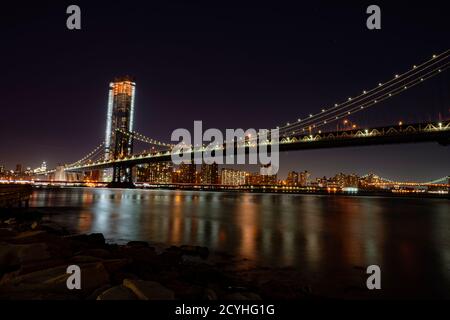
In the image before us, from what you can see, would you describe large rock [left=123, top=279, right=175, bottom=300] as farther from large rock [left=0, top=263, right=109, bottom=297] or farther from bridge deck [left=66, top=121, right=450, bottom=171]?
bridge deck [left=66, top=121, right=450, bottom=171]

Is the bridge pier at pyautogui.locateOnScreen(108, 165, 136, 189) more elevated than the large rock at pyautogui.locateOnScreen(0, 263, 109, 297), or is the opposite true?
the bridge pier at pyautogui.locateOnScreen(108, 165, 136, 189)

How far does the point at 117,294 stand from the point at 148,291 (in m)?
0.38

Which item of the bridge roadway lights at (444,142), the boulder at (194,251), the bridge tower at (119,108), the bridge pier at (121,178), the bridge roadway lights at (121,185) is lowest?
the boulder at (194,251)

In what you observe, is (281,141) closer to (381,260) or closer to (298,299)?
(381,260)

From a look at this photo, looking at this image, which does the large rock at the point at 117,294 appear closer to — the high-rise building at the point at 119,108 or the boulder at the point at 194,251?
the boulder at the point at 194,251

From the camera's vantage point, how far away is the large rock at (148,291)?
4.16 metres

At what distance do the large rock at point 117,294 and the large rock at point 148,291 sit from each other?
0.07 metres

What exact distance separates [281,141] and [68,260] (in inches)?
1905

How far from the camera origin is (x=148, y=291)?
14.0 feet

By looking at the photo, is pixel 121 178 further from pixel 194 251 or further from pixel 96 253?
pixel 96 253

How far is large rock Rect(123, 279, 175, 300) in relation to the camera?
13.7 ft

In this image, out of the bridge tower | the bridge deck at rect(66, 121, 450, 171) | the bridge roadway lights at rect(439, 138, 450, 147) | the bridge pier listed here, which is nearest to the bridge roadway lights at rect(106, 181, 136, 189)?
the bridge pier

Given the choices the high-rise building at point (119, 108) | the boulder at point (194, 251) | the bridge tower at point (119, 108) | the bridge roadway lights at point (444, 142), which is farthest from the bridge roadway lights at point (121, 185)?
the boulder at point (194, 251)
